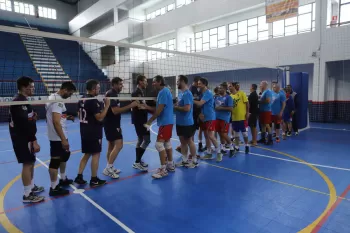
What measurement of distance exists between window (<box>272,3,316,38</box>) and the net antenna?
2.24 m

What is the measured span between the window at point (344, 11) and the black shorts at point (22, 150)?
1425 cm

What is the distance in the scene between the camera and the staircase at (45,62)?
1770 cm

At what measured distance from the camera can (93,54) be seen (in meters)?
24.2

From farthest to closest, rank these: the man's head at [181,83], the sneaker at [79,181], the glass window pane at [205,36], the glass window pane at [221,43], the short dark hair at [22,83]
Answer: the glass window pane at [205,36], the glass window pane at [221,43], the man's head at [181,83], the sneaker at [79,181], the short dark hair at [22,83]

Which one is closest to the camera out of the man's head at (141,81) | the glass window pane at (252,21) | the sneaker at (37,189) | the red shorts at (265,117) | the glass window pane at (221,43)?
the sneaker at (37,189)

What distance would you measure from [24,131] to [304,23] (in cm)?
1441

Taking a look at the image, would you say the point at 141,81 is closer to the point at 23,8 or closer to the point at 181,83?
the point at 181,83

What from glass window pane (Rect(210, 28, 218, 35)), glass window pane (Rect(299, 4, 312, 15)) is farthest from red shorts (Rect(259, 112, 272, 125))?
glass window pane (Rect(210, 28, 218, 35))

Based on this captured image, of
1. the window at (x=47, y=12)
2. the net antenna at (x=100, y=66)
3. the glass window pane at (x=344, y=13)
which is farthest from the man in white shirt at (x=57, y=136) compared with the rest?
the window at (x=47, y=12)

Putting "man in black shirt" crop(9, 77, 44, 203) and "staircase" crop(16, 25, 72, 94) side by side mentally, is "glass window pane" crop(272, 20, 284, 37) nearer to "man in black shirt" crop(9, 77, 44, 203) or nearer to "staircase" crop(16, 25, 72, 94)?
"man in black shirt" crop(9, 77, 44, 203)

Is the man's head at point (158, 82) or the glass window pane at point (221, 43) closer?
the man's head at point (158, 82)

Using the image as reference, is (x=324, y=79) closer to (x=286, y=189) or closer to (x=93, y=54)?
(x=286, y=189)

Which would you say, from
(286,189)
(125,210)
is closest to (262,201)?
(286,189)

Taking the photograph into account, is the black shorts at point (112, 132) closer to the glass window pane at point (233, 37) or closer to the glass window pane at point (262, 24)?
the glass window pane at point (262, 24)
